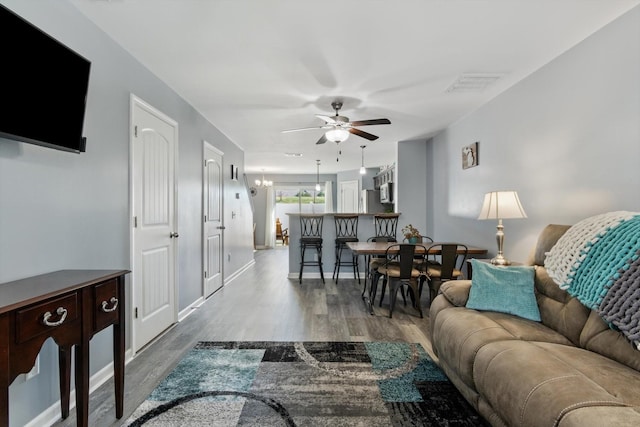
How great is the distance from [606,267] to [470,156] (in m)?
2.74

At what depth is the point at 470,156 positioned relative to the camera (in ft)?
13.5

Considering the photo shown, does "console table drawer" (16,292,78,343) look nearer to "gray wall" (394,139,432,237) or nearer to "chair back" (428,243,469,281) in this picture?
"chair back" (428,243,469,281)

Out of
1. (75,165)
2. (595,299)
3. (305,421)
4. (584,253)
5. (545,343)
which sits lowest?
(305,421)

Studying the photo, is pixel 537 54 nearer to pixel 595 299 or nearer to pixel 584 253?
pixel 584 253

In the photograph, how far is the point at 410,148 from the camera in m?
5.74

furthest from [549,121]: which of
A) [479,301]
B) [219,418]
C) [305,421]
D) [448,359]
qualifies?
[219,418]

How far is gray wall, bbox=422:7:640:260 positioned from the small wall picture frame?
8 centimetres

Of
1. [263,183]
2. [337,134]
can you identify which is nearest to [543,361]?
[337,134]

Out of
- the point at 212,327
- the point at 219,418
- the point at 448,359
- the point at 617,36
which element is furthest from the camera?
the point at 212,327

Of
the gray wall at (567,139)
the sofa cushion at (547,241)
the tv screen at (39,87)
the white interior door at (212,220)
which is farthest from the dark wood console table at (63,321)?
the gray wall at (567,139)

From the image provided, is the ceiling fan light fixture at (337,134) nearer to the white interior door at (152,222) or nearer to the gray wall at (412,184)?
the white interior door at (152,222)

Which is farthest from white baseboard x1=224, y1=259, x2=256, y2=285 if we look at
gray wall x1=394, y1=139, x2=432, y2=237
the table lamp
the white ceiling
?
the table lamp

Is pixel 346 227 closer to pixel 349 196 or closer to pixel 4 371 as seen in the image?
pixel 349 196

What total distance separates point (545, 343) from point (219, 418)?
72.2 inches
